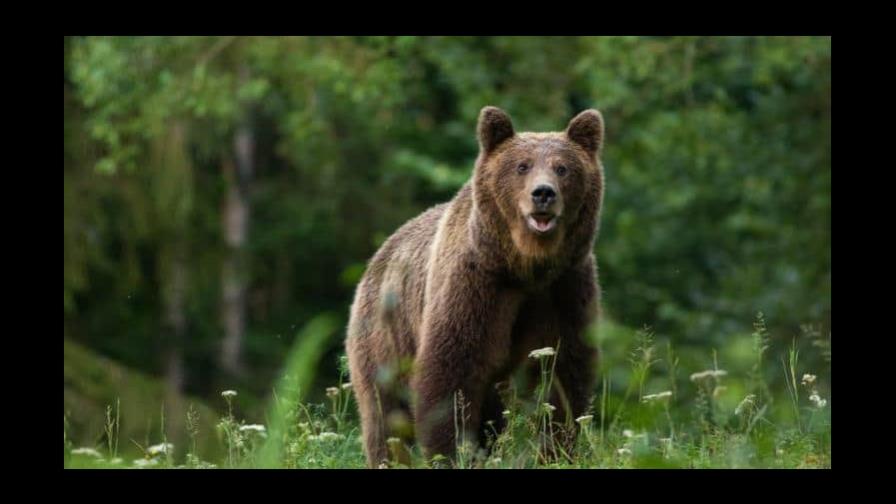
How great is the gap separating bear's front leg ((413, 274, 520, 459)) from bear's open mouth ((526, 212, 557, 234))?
415 millimetres

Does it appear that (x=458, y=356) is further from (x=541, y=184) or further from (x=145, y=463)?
(x=145, y=463)

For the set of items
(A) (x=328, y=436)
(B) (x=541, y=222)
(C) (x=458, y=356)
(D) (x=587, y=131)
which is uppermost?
(D) (x=587, y=131)

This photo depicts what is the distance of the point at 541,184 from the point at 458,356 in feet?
3.18

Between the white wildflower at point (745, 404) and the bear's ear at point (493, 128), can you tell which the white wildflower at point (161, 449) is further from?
the bear's ear at point (493, 128)

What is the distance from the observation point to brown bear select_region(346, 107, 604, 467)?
767cm

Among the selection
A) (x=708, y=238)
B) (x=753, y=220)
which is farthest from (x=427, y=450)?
(x=708, y=238)

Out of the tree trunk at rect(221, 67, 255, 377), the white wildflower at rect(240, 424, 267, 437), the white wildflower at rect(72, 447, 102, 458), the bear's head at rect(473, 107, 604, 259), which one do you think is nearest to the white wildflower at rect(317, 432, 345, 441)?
the white wildflower at rect(240, 424, 267, 437)

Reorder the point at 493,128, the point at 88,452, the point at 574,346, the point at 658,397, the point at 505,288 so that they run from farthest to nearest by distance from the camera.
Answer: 1. the point at 493,128
2. the point at 505,288
3. the point at 574,346
4. the point at 658,397
5. the point at 88,452

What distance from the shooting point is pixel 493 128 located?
322 inches

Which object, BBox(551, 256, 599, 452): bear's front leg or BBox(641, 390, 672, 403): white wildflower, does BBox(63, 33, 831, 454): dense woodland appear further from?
BBox(641, 390, 672, 403): white wildflower

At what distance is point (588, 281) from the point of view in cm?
798

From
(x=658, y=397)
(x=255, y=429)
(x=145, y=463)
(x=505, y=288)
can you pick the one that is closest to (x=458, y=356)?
(x=505, y=288)

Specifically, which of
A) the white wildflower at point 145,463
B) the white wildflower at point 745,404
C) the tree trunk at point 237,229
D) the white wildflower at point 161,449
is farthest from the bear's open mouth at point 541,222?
the tree trunk at point 237,229

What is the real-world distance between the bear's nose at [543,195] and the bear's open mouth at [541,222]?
0.19 feet
